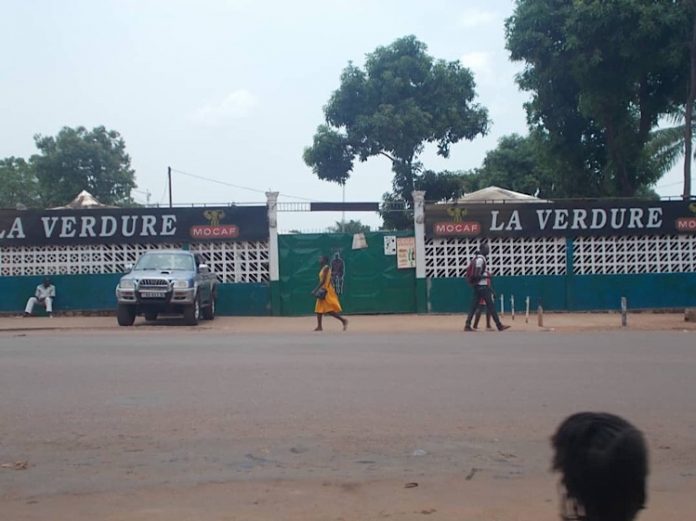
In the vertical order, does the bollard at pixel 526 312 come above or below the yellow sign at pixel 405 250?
below

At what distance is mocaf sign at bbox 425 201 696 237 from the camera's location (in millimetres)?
22219

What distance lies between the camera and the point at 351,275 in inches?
874

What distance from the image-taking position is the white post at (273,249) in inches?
864

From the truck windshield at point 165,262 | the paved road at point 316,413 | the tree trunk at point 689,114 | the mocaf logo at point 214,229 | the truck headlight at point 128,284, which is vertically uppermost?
the tree trunk at point 689,114

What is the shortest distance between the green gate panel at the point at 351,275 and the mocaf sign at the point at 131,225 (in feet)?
3.23

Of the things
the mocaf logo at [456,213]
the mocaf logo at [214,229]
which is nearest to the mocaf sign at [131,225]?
the mocaf logo at [214,229]

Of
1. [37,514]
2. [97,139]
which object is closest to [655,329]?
[37,514]

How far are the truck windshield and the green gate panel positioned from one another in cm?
306

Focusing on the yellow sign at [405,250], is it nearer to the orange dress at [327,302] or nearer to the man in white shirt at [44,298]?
the orange dress at [327,302]

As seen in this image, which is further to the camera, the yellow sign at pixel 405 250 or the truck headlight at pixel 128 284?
the yellow sign at pixel 405 250

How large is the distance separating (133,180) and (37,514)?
38.7 m

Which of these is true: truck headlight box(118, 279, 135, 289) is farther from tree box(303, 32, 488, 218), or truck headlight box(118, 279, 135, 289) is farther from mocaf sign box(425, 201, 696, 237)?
tree box(303, 32, 488, 218)

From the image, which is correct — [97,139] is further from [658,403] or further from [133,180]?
[658,403]

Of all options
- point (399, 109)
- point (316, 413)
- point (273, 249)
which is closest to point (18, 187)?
point (399, 109)
